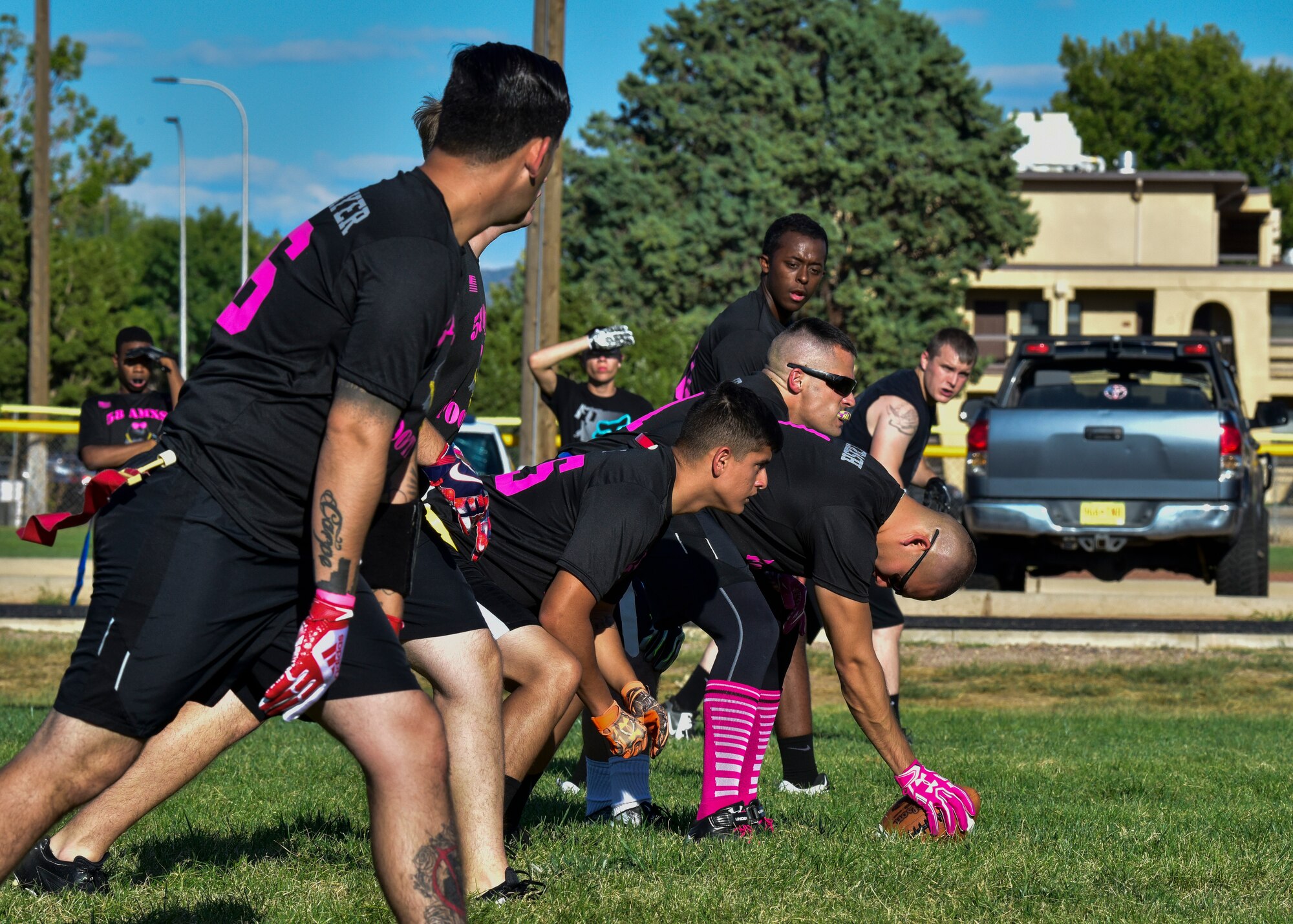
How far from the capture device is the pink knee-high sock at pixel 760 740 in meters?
5.52

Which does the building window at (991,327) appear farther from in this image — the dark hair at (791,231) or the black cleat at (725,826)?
the black cleat at (725,826)

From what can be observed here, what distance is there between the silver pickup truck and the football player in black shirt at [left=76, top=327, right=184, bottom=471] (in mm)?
6617

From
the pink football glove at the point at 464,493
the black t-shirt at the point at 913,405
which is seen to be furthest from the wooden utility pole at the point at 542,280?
the pink football glove at the point at 464,493

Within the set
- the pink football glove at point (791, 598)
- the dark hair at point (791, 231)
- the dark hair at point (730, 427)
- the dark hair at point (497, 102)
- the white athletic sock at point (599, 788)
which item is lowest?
the white athletic sock at point (599, 788)

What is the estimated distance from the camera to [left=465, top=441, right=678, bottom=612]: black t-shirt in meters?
4.82

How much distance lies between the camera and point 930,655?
39.3 ft

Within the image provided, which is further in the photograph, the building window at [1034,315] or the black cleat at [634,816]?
the building window at [1034,315]

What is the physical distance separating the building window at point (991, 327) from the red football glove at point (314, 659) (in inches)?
2055

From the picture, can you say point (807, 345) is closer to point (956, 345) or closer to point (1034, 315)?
point (956, 345)

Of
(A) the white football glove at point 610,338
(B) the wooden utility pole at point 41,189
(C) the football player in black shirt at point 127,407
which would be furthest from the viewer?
(B) the wooden utility pole at point 41,189

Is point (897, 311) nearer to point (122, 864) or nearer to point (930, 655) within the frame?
point (930, 655)

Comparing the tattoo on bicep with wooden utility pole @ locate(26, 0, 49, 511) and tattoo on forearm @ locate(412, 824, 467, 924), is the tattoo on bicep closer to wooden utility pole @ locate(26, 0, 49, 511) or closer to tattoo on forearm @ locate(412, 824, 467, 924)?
tattoo on forearm @ locate(412, 824, 467, 924)

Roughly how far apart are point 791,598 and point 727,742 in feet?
3.42

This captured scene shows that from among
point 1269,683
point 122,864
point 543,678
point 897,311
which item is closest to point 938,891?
point 543,678
